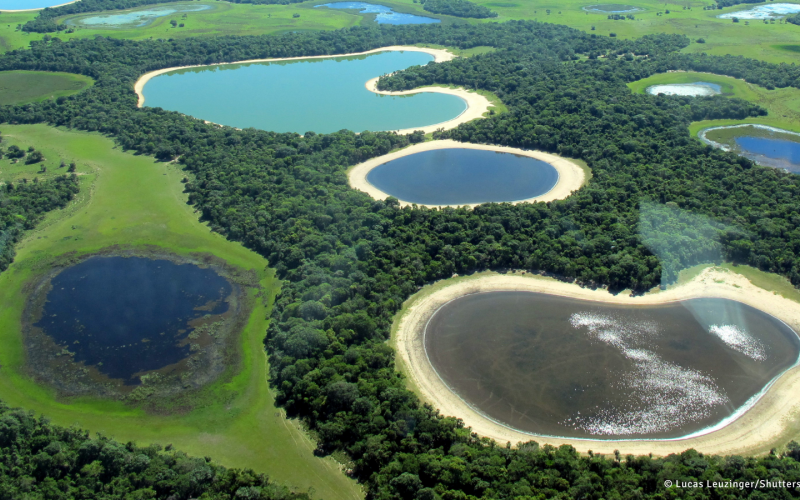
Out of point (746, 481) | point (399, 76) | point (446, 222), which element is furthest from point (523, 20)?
point (746, 481)

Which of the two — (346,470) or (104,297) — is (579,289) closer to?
(346,470)

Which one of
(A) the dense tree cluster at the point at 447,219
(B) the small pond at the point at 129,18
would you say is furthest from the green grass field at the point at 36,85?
(B) the small pond at the point at 129,18

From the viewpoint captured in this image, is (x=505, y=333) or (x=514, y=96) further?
(x=514, y=96)

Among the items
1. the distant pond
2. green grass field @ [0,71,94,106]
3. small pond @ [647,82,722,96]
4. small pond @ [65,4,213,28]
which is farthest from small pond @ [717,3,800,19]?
the distant pond

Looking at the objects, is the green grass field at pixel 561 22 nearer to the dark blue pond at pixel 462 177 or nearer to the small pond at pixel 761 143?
the small pond at pixel 761 143

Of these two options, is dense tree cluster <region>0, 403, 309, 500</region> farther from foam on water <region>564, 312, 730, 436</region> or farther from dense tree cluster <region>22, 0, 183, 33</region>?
dense tree cluster <region>22, 0, 183, 33</region>
